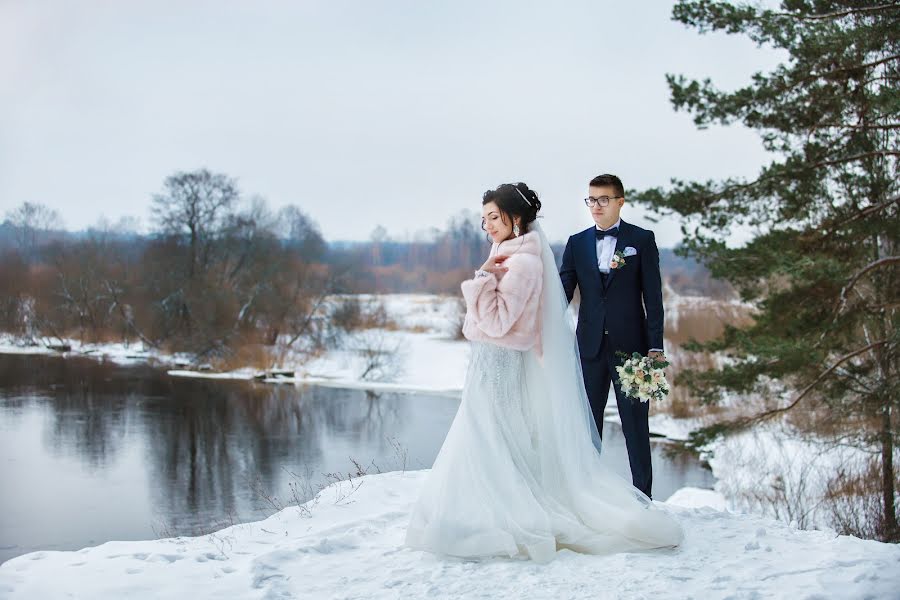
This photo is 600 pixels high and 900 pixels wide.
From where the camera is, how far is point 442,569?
3.52 m

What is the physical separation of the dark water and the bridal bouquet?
5634 mm

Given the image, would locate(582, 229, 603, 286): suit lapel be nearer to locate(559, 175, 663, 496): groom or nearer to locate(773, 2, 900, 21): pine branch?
locate(559, 175, 663, 496): groom

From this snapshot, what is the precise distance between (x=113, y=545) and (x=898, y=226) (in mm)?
8246

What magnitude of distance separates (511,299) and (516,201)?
20.1 inches

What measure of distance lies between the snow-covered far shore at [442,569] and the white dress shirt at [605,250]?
145 centimetres

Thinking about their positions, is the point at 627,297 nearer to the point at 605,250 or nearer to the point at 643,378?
the point at 605,250

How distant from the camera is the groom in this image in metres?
4.21

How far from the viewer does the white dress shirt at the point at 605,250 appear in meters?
4.28

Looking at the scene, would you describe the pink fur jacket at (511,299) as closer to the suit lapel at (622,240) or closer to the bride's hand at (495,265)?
the bride's hand at (495,265)

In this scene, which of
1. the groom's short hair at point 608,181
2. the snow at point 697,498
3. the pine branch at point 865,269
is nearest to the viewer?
the groom's short hair at point 608,181

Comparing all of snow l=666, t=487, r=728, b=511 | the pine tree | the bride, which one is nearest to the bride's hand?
the bride

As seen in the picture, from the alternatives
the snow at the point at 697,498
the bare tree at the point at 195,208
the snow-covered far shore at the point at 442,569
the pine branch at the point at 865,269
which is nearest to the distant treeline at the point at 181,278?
the bare tree at the point at 195,208

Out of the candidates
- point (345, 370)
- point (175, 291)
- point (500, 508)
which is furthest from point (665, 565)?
point (175, 291)

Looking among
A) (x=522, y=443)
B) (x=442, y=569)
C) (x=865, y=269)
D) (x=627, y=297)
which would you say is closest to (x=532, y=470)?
(x=522, y=443)
